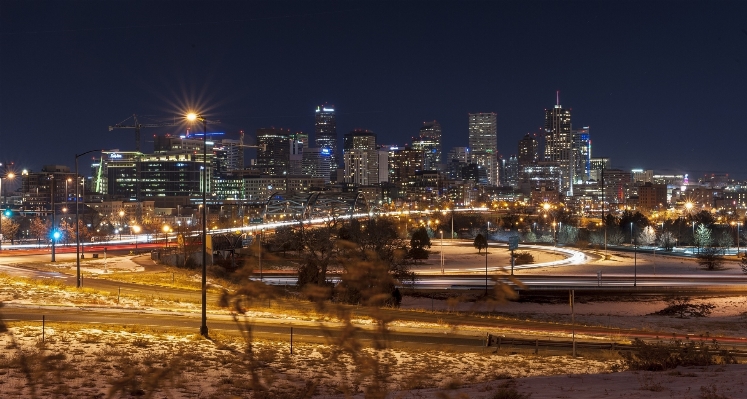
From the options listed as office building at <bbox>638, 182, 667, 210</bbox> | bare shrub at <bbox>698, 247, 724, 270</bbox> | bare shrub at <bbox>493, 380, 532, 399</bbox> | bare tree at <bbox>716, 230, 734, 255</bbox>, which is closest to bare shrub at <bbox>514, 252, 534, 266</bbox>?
bare shrub at <bbox>698, 247, 724, 270</bbox>

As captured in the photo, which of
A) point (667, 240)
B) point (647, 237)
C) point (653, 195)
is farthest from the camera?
point (653, 195)

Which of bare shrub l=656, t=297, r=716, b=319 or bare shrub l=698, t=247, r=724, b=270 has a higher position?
bare shrub l=698, t=247, r=724, b=270

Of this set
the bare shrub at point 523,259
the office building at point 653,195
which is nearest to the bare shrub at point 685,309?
the bare shrub at point 523,259

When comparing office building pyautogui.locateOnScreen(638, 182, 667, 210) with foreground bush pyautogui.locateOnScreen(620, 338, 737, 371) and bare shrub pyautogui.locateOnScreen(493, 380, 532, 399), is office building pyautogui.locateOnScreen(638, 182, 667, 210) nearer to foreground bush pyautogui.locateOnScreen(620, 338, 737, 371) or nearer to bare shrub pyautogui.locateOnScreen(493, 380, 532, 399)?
foreground bush pyautogui.locateOnScreen(620, 338, 737, 371)

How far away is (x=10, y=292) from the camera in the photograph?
26047 millimetres

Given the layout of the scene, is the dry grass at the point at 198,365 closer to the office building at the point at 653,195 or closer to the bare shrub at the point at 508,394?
the bare shrub at the point at 508,394

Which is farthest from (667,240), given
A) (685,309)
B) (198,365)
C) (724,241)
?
(198,365)

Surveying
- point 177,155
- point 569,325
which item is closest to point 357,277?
point 569,325

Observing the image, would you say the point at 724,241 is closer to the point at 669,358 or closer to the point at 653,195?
the point at 669,358

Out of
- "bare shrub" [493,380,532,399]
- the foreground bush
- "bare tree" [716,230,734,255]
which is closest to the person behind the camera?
"bare shrub" [493,380,532,399]

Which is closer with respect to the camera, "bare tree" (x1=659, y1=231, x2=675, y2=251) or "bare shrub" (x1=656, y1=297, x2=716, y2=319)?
"bare shrub" (x1=656, y1=297, x2=716, y2=319)

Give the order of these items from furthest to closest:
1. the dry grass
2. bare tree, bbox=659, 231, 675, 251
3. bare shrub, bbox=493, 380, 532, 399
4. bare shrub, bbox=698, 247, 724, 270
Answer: bare tree, bbox=659, 231, 675, 251, bare shrub, bbox=698, 247, 724, 270, the dry grass, bare shrub, bbox=493, 380, 532, 399

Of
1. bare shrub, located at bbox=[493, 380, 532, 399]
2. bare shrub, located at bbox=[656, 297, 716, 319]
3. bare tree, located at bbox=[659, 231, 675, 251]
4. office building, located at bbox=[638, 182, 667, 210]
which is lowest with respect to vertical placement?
bare shrub, located at bbox=[656, 297, 716, 319]

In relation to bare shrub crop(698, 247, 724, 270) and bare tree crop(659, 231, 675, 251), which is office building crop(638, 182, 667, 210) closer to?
bare tree crop(659, 231, 675, 251)
